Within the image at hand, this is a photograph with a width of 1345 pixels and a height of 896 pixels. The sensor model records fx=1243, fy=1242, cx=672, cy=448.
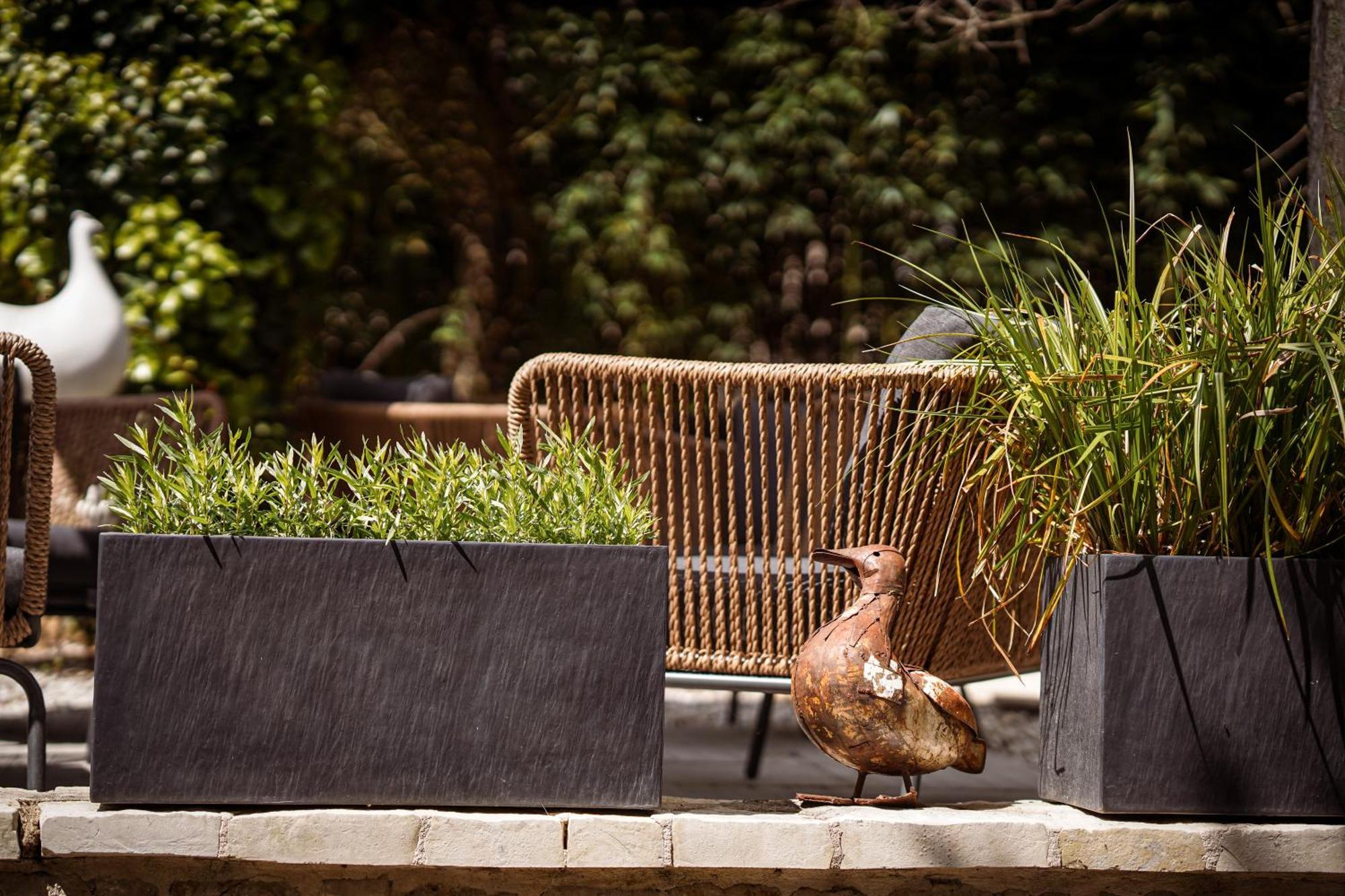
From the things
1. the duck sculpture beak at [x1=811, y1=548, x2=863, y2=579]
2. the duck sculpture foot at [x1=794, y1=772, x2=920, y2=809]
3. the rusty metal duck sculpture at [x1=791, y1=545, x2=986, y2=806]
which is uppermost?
the duck sculpture beak at [x1=811, y1=548, x2=863, y2=579]

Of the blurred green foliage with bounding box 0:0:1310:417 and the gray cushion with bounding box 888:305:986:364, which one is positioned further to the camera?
the blurred green foliage with bounding box 0:0:1310:417

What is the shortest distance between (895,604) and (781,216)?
3.29 m

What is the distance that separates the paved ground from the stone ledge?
762 millimetres

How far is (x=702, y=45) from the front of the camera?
16.8 ft

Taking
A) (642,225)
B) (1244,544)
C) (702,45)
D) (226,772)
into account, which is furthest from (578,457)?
(702,45)

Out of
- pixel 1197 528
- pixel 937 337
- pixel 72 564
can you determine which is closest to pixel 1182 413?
pixel 1197 528

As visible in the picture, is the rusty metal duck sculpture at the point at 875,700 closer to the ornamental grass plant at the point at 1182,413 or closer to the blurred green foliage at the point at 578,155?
the ornamental grass plant at the point at 1182,413

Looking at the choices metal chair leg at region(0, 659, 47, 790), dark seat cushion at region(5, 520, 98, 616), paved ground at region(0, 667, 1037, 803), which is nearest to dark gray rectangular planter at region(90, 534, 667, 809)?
metal chair leg at region(0, 659, 47, 790)

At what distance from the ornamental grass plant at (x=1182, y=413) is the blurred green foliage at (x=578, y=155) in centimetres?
251

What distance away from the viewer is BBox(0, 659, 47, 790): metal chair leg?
1.63 metres

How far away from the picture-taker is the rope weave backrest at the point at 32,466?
1.70 meters

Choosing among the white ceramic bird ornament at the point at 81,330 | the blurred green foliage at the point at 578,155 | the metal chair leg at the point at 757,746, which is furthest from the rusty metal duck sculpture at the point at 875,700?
the blurred green foliage at the point at 578,155

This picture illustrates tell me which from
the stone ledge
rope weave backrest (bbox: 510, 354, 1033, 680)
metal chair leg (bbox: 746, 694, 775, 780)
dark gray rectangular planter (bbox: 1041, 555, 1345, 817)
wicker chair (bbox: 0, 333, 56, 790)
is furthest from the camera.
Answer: metal chair leg (bbox: 746, 694, 775, 780)

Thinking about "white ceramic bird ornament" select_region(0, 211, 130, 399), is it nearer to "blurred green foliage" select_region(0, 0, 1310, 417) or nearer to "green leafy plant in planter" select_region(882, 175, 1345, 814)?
"blurred green foliage" select_region(0, 0, 1310, 417)
